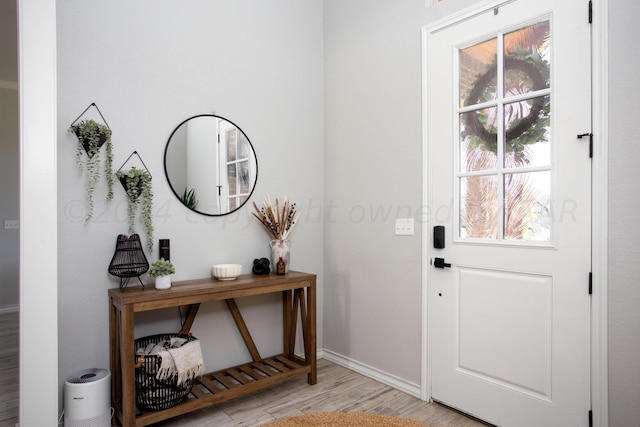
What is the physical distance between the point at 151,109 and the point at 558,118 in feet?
7.49

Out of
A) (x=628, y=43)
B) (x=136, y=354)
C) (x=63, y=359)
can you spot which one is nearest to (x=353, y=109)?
(x=628, y=43)

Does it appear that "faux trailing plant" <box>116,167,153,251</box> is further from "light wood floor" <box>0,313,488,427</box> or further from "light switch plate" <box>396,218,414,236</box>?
"light switch plate" <box>396,218,414,236</box>

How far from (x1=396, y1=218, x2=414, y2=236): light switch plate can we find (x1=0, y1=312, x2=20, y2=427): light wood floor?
2.14 m

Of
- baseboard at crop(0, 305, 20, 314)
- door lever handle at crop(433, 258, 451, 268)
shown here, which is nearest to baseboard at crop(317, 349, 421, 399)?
door lever handle at crop(433, 258, 451, 268)

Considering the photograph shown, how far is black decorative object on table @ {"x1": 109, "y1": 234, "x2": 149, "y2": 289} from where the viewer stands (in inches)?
85.1

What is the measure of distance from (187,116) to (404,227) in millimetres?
1615

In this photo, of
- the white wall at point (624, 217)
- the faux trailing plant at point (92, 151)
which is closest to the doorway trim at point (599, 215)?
the white wall at point (624, 217)

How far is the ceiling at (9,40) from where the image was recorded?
5.81ft

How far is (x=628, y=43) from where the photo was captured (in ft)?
5.65

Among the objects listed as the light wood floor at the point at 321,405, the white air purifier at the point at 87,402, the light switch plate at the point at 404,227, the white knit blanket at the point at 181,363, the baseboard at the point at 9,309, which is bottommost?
the light wood floor at the point at 321,405

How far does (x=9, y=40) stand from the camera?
5.94 ft

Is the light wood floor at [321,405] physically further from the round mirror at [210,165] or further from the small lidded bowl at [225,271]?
the round mirror at [210,165]

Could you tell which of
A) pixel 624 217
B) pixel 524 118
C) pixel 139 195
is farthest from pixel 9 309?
pixel 624 217

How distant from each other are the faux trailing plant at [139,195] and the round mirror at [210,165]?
207 mm
